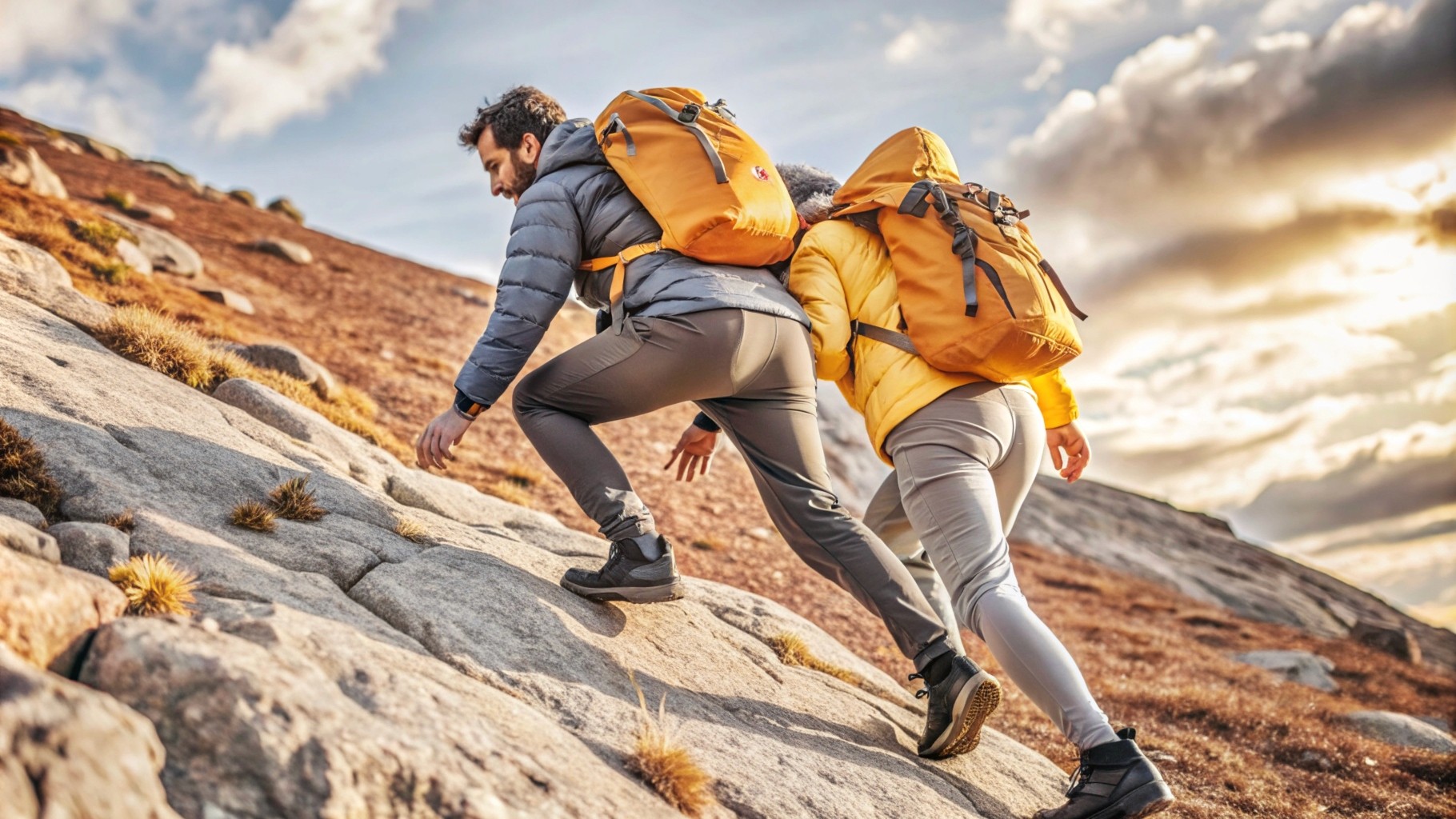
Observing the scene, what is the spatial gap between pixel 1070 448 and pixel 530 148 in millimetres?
3136

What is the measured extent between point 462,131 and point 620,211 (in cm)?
124

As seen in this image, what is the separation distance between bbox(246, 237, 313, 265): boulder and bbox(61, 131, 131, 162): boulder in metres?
10.9

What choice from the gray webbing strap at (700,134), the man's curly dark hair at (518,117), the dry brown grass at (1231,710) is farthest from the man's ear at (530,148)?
the dry brown grass at (1231,710)

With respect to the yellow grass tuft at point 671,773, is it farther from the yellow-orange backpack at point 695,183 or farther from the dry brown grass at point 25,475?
the dry brown grass at point 25,475

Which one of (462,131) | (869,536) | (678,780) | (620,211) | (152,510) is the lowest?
(678,780)

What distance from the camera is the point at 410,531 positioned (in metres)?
4.40

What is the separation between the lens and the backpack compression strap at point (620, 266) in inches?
148

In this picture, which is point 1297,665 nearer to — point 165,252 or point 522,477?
point 522,477

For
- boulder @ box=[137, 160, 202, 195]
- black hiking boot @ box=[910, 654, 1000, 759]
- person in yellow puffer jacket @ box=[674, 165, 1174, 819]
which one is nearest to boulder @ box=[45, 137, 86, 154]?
boulder @ box=[137, 160, 202, 195]

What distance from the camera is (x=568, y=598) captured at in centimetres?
413

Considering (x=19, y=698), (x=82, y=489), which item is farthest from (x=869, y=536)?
(x=82, y=489)

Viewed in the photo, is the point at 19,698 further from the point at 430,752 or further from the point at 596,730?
the point at 596,730

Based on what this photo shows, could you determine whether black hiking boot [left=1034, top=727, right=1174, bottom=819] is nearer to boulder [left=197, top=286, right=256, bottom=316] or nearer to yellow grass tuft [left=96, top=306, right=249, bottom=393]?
yellow grass tuft [left=96, top=306, right=249, bottom=393]

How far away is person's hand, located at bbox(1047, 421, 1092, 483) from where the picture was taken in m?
4.58
